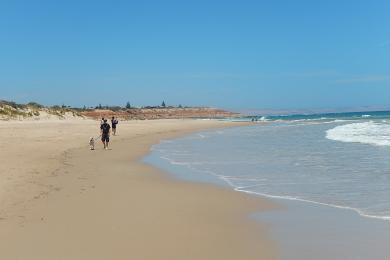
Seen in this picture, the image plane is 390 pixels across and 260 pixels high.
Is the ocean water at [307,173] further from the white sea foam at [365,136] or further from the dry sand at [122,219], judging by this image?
the white sea foam at [365,136]

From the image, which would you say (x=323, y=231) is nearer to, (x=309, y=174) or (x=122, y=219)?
(x=122, y=219)

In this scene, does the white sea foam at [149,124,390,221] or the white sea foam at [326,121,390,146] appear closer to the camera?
the white sea foam at [149,124,390,221]

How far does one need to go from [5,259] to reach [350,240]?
13.9 ft

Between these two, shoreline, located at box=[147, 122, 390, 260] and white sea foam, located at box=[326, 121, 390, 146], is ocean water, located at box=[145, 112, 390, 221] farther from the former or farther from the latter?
white sea foam, located at box=[326, 121, 390, 146]

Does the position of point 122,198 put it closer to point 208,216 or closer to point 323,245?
point 208,216

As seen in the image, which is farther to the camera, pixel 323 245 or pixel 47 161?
pixel 47 161

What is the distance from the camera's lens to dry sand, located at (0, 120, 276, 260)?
6.23 m

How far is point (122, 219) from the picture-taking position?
802 cm

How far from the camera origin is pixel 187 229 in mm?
7438

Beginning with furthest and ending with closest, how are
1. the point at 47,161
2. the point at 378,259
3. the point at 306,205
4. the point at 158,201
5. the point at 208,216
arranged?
the point at 47,161, the point at 158,201, the point at 306,205, the point at 208,216, the point at 378,259

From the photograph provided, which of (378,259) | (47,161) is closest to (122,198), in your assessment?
(378,259)

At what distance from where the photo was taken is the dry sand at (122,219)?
6.23m

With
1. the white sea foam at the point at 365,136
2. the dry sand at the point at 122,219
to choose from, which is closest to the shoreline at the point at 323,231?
the dry sand at the point at 122,219

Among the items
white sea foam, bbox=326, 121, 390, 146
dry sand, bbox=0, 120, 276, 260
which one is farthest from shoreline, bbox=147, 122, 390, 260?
white sea foam, bbox=326, 121, 390, 146
